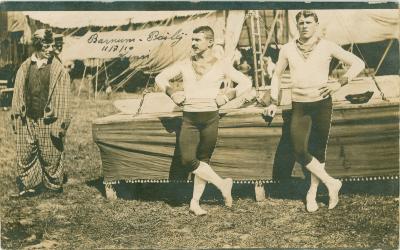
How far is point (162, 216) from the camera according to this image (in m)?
5.21

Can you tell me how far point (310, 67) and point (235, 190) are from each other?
4.56 ft

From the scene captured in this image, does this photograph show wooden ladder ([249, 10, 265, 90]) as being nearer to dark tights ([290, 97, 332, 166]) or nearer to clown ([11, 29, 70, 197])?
dark tights ([290, 97, 332, 166])

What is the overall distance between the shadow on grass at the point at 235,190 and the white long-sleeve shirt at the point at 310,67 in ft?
2.82

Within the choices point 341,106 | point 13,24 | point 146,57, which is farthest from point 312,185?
point 13,24

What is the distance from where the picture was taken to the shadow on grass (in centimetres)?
527

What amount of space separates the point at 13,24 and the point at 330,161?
328 centimetres

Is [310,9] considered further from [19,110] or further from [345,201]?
[19,110]

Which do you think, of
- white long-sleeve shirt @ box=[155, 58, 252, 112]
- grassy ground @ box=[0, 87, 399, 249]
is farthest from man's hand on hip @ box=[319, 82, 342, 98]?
grassy ground @ box=[0, 87, 399, 249]

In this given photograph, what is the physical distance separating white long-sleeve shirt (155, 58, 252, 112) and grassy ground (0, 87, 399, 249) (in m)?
0.75

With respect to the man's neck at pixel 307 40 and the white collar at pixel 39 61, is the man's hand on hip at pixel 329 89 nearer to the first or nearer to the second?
the man's neck at pixel 307 40

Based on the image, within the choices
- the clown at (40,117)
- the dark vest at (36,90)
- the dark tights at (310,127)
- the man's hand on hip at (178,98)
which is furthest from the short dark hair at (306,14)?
the dark vest at (36,90)

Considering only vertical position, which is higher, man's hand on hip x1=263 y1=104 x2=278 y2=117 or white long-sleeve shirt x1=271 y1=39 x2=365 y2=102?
white long-sleeve shirt x1=271 y1=39 x2=365 y2=102

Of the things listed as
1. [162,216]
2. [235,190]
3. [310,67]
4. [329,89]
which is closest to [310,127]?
[329,89]

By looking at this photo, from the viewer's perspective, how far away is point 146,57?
204 inches
